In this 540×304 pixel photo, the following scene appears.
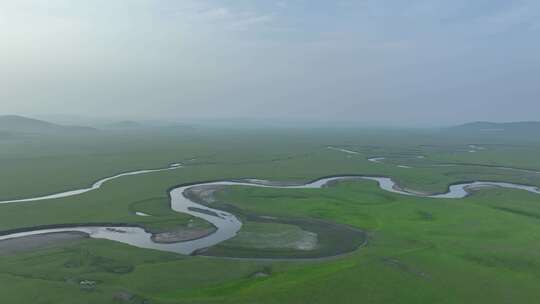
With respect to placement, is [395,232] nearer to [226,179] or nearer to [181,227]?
[181,227]

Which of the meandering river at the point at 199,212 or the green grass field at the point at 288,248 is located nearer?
the green grass field at the point at 288,248

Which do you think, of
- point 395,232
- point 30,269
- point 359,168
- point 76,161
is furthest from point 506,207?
point 76,161

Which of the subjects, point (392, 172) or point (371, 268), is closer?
point (371, 268)

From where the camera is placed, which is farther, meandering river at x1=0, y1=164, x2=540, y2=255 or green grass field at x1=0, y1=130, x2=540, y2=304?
meandering river at x1=0, y1=164, x2=540, y2=255

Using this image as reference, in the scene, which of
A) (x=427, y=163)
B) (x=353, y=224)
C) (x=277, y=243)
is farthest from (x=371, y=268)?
(x=427, y=163)

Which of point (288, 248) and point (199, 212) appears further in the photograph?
point (199, 212)

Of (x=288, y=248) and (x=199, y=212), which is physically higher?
(x=199, y=212)

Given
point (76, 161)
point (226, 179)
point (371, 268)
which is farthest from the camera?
point (76, 161)

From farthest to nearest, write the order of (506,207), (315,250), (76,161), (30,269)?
1. (76,161)
2. (506,207)
3. (315,250)
4. (30,269)

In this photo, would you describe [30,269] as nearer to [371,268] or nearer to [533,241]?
[371,268]
